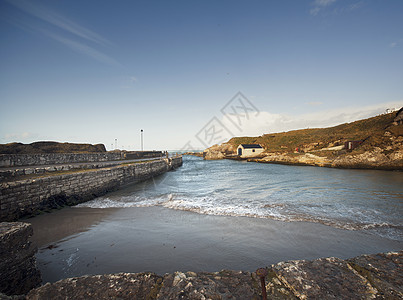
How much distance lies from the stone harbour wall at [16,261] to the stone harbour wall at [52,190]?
21.4 feet

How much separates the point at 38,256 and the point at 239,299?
5.54m

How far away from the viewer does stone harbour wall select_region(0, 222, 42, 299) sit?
2729 mm

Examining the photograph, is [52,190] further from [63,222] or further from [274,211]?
[274,211]

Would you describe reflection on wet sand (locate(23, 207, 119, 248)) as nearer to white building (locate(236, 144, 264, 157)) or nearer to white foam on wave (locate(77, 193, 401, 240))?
white foam on wave (locate(77, 193, 401, 240))

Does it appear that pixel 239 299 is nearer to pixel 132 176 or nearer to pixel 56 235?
pixel 56 235

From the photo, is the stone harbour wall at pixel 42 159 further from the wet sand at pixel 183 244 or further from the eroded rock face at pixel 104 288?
the eroded rock face at pixel 104 288

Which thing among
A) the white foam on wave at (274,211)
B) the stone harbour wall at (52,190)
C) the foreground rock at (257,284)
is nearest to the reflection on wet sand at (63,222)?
the stone harbour wall at (52,190)

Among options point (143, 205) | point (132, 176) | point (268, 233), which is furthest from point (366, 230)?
point (132, 176)

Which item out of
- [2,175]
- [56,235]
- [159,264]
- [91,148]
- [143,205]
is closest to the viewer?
[159,264]

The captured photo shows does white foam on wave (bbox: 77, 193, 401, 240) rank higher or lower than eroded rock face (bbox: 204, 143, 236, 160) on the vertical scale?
lower

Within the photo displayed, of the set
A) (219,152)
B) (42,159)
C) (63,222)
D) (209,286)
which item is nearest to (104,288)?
(209,286)

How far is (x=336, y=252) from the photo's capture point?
4.47 meters

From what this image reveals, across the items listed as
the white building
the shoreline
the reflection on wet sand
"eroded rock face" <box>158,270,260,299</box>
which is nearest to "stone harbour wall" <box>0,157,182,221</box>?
the reflection on wet sand

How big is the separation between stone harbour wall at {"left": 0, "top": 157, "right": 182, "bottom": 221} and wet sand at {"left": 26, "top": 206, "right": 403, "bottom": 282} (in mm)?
1535
